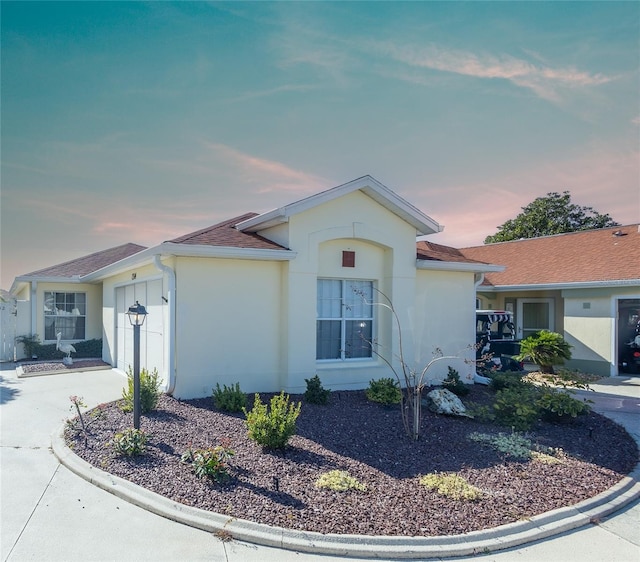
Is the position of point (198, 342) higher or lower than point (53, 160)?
lower

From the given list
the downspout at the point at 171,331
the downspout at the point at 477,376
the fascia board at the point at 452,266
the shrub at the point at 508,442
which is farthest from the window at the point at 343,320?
the shrub at the point at 508,442

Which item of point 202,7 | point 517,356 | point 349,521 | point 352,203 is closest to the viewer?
point 349,521

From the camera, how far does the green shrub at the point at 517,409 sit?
7480 millimetres

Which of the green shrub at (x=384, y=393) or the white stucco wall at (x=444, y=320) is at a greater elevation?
the white stucco wall at (x=444, y=320)

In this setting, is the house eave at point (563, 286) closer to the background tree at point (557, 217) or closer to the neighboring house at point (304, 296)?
the neighboring house at point (304, 296)

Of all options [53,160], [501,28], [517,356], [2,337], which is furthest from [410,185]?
[2,337]

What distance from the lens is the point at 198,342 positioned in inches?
339

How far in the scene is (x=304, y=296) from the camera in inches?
369

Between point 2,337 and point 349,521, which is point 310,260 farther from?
point 2,337

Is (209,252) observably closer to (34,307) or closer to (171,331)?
(171,331)

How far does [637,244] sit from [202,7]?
16084 millimetres

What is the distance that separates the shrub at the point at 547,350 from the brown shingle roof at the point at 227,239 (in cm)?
933

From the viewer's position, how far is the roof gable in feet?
30.3

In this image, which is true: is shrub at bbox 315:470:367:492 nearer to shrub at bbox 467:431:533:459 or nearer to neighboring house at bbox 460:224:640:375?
shrub at bbox 467:431:533:459
